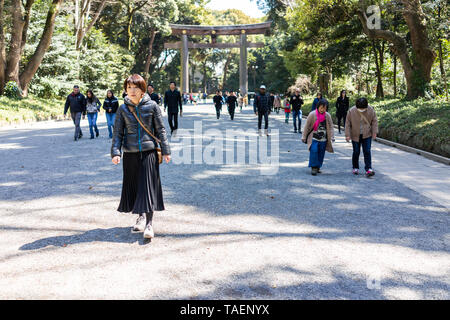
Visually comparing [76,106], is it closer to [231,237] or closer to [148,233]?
[148,233]

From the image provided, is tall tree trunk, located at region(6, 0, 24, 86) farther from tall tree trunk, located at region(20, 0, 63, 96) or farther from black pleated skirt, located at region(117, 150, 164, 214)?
black pleated skirt, located at region(117, 150, 164, 214)

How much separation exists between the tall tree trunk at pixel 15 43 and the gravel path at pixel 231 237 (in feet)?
62.6

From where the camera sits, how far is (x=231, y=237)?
4.84 meters

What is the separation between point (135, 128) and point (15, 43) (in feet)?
78.9

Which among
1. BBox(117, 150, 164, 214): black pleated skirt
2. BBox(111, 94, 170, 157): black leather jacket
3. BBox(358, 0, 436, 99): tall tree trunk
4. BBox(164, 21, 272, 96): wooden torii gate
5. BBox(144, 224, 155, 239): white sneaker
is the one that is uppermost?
BBox(164, 21, 272, 96): wooden torii gate

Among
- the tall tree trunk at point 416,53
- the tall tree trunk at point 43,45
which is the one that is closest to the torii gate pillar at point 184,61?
the tall tree trunk at point 43,45

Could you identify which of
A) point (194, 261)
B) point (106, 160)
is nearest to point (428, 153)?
point (106, 160)

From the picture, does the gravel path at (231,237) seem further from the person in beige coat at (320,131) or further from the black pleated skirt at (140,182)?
the person in beige coat at (320,131)

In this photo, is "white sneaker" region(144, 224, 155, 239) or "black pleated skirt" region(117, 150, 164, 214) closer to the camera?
"white sneaker" region(144, 224, 155, 239)

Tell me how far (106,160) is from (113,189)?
10.3 ft

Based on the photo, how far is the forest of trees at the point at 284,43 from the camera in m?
20.5

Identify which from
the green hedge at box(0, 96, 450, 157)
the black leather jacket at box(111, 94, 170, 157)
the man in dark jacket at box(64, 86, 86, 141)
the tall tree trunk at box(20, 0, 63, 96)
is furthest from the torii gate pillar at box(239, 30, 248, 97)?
the black leather jacket at box(111, 94, 170, 157)

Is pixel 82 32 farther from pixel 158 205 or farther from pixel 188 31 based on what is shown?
pixel 158 205

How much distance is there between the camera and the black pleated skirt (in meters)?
4.78
